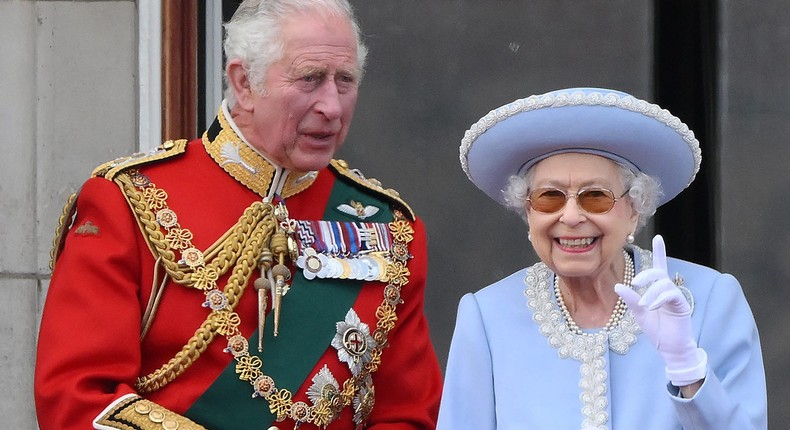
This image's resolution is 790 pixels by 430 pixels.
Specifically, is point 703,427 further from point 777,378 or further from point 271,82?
point 777,378

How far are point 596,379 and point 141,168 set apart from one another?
1150 mm

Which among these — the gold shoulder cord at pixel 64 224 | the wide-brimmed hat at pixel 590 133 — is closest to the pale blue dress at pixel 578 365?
the wide-brimmed hat at pixel 590 133

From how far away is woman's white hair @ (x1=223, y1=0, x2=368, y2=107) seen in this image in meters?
3.76

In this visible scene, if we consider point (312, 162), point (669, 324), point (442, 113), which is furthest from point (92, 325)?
point (442, 113)

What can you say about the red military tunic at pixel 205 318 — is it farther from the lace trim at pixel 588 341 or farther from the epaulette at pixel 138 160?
the lace trim at pixel 588 341

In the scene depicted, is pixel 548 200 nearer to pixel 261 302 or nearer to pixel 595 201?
pixel 595 201

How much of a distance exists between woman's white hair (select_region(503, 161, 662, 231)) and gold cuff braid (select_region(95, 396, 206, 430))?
0.82 meters

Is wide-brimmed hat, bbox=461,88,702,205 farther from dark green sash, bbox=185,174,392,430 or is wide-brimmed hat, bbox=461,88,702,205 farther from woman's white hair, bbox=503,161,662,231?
dark green sash, bbox=185,174,392,430

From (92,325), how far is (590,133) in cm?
111

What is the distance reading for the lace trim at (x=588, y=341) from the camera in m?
3.28

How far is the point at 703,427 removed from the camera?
3084 millimetres

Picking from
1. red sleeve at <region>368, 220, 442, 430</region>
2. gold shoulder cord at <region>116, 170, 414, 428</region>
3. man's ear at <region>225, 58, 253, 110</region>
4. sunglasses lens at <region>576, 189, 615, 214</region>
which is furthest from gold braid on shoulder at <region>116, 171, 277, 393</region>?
sunglasses lens at <region>576, 189, 615, 214</region>

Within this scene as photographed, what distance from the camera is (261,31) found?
3.78 metres

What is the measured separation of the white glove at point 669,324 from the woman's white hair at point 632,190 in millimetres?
265
